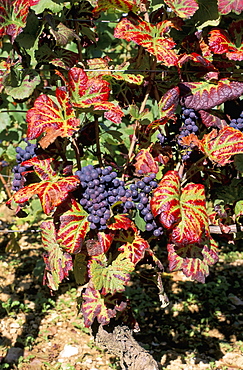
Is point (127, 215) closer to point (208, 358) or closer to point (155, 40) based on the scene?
point (155, 40)

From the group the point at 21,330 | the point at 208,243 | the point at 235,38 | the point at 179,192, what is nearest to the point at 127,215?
the point at 179,192

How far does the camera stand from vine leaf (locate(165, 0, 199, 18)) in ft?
5.49

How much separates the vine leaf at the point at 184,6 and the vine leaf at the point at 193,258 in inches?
35.7

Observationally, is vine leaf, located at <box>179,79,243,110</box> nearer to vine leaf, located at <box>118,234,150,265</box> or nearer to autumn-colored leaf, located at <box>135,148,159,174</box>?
autumn-colored leaf, located at <box>135,148,159,174</box>

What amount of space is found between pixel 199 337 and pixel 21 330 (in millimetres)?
1247

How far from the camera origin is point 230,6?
1639 mm

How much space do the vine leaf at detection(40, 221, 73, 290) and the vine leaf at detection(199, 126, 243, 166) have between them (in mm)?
691

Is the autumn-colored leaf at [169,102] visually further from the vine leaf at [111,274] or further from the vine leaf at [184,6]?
the vine leaf at [111,274]

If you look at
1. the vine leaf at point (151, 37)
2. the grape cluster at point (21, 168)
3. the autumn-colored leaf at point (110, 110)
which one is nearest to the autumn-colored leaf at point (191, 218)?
the autumn-colored leaf at point (110, 110)

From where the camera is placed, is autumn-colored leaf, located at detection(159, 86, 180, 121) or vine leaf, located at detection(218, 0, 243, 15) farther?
autumn-colored leaf, located at detection(159, 86, 180, 121)

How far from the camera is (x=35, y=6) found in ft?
5.53

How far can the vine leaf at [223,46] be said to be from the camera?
173cm

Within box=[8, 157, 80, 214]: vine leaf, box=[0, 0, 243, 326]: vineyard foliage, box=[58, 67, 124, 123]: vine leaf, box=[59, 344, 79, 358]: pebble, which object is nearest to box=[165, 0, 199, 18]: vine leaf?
box=[0, 0, 243, 326]: vineyard foliage

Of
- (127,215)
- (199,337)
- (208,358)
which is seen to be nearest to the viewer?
(127,215)
